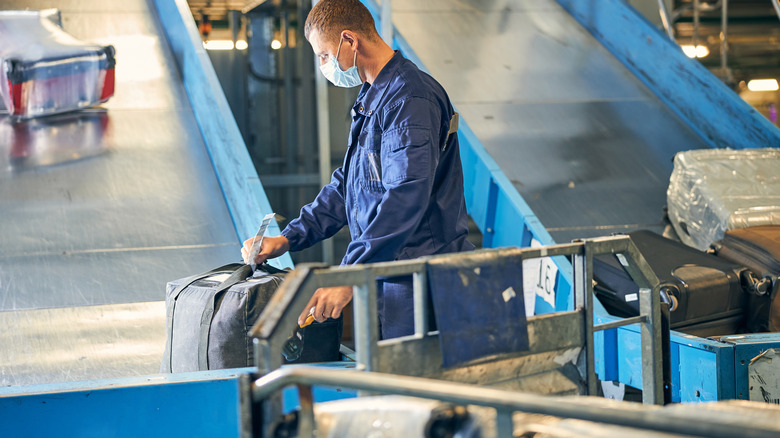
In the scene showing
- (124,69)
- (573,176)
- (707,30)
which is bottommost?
(573,176)

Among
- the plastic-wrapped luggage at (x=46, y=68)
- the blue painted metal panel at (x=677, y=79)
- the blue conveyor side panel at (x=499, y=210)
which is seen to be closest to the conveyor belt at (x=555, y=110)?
the blue painted metal panel at (x=677, y=79)

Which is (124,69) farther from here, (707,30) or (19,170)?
(707,30)

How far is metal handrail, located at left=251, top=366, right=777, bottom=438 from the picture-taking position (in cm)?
94

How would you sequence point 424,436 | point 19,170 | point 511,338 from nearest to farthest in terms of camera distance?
1. point 424,436
2. point 511,338
3. point 19,170

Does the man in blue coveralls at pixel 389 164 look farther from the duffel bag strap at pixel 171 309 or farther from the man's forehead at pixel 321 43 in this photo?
the duffel bag strap at pixel 171 309

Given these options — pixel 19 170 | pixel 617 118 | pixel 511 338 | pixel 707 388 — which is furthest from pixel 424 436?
pixel 617 118

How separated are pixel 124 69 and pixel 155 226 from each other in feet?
6.56

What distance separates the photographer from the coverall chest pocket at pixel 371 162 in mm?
2008

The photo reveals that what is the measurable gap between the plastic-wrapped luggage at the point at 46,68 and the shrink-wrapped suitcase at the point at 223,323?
272 centimetres

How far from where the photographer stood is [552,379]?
64.7 inches

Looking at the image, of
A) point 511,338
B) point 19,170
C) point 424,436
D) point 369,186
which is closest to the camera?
point 424,436

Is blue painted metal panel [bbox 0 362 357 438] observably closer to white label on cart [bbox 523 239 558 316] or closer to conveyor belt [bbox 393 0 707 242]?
white label on cart [bbox 523 239 558 316]

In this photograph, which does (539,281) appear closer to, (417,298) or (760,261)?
(760,261)

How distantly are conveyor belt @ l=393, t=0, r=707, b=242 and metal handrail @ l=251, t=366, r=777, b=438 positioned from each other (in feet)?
9.32
